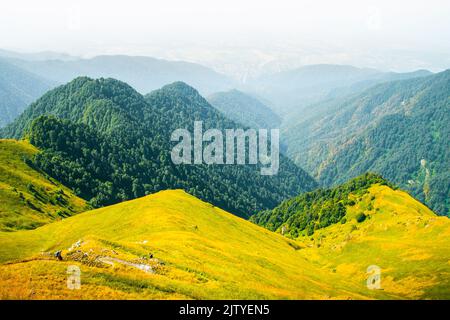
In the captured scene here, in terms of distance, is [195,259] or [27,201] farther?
[27,201]

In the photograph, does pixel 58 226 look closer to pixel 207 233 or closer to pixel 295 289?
pixel 207 233

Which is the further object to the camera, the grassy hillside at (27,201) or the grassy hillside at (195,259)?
the grassy hillside at (27,201)

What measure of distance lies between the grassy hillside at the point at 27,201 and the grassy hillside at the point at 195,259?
30.2m

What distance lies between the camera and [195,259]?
6138 centimetres

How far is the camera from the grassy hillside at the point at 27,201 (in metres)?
131

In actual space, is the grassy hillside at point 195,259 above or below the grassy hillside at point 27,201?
above

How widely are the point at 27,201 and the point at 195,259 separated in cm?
11368

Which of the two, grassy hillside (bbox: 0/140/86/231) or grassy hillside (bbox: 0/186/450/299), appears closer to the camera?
grassy hillside (bbox: 0/186/450/299)

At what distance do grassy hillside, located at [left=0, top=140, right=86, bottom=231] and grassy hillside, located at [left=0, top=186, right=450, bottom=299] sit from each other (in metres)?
30.2

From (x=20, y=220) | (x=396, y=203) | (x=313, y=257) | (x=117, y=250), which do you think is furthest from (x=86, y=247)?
(x=396, y=203)

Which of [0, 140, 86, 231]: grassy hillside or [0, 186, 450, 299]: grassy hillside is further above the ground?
[0, 186, 450, 299]: grassy hillside

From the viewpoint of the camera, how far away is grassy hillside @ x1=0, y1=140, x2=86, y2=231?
13125cm

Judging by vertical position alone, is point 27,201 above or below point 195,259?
below
